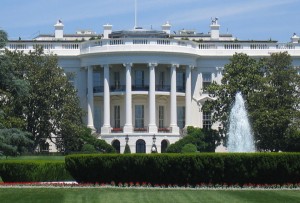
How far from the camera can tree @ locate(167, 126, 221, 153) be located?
78.6 metres

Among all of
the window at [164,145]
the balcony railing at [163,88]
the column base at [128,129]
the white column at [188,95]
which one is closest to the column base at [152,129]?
the window at [164,145]

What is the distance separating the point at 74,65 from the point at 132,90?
6254 mm

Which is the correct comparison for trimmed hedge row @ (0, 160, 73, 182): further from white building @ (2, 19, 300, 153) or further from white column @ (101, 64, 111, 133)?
white column @ (101, 64, 111, 133)

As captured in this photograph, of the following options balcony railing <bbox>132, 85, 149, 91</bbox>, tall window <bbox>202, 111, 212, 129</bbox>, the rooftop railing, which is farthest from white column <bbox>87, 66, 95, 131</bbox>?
tall window <bbox>202, 111, 212, 129</bbox>

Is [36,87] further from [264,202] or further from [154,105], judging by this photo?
[264,202]

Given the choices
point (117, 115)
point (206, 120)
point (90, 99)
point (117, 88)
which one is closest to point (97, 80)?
point (117, 88)

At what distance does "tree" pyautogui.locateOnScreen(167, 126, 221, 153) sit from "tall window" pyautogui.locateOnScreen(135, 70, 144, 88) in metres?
7.95

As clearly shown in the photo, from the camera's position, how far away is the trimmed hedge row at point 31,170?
4159 cm

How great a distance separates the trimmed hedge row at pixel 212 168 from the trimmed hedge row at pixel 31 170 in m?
4.36

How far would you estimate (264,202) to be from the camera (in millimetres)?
31703

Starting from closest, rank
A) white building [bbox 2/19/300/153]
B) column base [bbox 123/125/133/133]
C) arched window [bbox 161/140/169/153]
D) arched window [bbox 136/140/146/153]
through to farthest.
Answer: arched window [bbox 136/140/146/153], column base [bbox 123/125/133/133], arched window [bbox 161/140/169/153], white building [bbox 2/19/300/153]

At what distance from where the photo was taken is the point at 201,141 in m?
79.9

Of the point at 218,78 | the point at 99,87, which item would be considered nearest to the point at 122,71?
the point at 99,87

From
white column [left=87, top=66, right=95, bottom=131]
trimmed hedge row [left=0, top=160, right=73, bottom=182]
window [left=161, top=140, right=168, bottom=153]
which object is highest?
white column [left=87, top=66, right=95, bottom=131]
